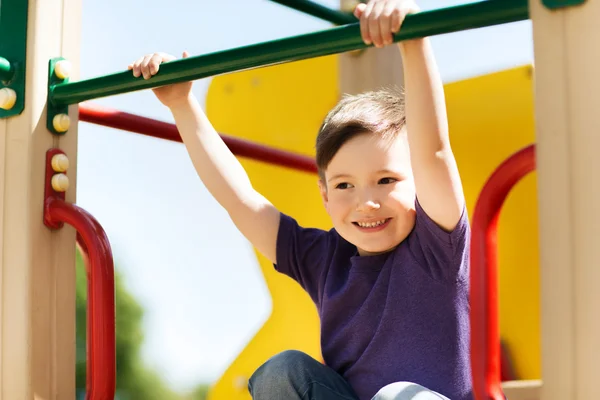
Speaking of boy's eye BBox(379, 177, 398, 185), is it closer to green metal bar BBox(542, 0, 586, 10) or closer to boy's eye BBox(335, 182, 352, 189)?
boy's eye BBox(335, 182, 352, 189)

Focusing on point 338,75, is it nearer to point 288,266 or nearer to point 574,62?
point 288,266

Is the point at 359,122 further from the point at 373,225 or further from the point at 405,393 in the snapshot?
the point at 405,393

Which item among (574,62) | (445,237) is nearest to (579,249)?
(574,62)

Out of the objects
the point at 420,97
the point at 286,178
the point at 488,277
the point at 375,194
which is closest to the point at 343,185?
the point at 375,194

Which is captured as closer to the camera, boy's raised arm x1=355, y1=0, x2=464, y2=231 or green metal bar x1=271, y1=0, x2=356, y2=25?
boy's raised arm x1=355, y1=0, x2=464, y2=231

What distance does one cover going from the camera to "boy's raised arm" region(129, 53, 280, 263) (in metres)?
1.45

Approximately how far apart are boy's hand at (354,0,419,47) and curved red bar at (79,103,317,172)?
2.00ft

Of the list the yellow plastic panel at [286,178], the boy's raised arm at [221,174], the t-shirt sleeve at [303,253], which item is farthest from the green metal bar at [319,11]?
the t-shirt sleeve at [303,253]

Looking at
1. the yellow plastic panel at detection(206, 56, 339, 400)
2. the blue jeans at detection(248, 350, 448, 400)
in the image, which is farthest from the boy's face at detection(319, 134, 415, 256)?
the yellow plastic panel at detection(206, 56, 339, 400)

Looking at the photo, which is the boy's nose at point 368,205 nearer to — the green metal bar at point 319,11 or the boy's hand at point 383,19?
the boy's hand at point 383,19

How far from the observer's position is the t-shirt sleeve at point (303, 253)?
1.47 m

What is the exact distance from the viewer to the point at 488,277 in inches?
37.8

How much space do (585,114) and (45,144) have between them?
0.88 m

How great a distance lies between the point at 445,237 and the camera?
3.95 ft
